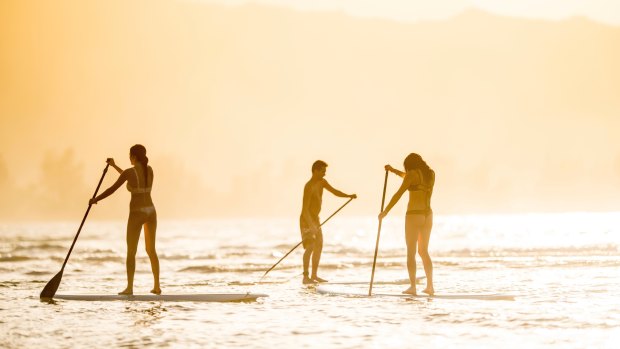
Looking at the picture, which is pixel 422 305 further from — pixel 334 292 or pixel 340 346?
pixel 340 346

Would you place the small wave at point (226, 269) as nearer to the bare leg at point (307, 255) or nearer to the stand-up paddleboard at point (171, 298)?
the bare leg at point (307, 255)

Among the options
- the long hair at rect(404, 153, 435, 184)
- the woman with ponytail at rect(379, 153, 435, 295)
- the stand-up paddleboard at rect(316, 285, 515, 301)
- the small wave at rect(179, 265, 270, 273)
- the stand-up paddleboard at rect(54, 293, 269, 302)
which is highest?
the long hair at rect(404, 153, 435, 184)

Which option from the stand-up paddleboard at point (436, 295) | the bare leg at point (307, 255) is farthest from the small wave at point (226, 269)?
the stand-up paddleboard at point (436, 295)

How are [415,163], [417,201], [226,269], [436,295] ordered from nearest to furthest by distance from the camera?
[415,163], [417,201], [436,295], [226,269]

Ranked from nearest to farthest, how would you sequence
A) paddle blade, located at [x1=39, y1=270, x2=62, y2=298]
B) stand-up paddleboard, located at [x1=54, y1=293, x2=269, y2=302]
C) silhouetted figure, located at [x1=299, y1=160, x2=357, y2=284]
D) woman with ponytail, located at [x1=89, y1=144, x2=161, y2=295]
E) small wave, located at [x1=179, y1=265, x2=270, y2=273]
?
woman with ponytail, located at [x1=89, y1=144, x2=161, y2=295] < stand-up paddleboard, located at [x1=54, y1=293, x2=269, y2=302] < paddle blade, located at [x1=39, y1=270, x2=62, y2=298] < silhouetted figure, located at [x1=299, y1=160, x2=357, y2=284] < small wave, located at [x1=179, y1=265, x2=270, y2=273]

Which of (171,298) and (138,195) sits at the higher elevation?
(138,195)

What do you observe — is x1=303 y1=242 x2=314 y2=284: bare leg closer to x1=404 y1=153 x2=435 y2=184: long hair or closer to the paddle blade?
x1=404 y1=153 x2=435 y2=184: long hair

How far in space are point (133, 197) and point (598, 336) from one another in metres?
7.19

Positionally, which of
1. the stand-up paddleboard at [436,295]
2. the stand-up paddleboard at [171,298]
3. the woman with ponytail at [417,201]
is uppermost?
the woman with ponytail at [417,201]

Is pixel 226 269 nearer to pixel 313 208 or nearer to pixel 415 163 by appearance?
pixel 313 208

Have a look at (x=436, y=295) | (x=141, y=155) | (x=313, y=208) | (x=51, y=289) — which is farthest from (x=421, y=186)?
(x=51, y=289)

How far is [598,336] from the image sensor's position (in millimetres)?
11000

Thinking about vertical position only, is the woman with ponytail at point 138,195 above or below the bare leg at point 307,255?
above

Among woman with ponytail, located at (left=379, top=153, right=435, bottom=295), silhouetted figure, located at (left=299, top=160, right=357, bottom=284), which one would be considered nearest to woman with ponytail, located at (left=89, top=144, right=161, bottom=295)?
woman with ponytail, located at (left=379, top=153, right=435, bottom=295)
